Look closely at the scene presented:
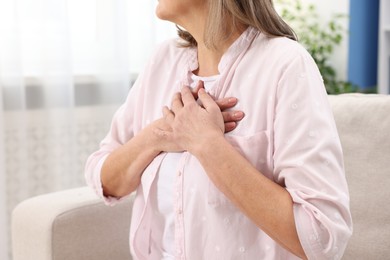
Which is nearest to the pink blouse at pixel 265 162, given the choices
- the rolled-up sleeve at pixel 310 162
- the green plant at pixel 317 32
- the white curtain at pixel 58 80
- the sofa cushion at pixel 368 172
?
the rolled-up sleeve at pixel 310 162

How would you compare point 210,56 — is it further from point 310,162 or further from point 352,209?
point 352,209

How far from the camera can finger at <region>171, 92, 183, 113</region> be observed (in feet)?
4.00

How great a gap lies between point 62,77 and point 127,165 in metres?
1.32

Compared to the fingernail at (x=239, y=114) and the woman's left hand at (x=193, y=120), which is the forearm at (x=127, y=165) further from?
the fingernail at (x=239, y=114)

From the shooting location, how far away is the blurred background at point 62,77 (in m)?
2.42

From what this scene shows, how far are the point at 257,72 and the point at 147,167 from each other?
1.07 feet

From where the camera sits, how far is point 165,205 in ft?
4.24

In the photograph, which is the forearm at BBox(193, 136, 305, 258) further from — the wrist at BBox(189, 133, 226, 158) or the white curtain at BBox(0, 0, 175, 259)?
the white curtain at BBox(0, 0, 175, 259)

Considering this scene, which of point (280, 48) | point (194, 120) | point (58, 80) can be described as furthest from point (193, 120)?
point (58, 80)

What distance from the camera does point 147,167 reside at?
1.32 metres

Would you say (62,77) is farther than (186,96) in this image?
Yes

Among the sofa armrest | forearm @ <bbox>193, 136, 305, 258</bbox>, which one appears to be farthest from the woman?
the sofa armrest

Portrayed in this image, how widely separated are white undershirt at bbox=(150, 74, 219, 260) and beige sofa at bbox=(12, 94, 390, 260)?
0.34 metres

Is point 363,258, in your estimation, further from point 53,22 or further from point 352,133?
point 53,22
